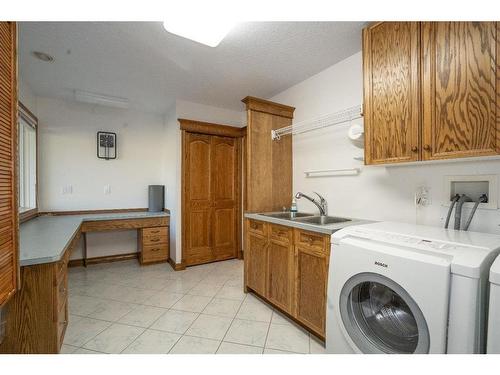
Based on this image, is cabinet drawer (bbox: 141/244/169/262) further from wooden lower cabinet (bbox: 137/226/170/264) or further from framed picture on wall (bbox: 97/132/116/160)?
framed picture on wall (bbox: 97/132/116/160)

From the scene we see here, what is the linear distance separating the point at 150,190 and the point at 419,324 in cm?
351

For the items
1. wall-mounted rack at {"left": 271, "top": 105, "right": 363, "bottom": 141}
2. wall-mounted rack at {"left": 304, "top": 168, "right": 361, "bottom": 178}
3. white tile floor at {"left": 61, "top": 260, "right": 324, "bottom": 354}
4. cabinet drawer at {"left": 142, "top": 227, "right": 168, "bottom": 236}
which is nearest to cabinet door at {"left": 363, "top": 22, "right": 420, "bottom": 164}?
wall-mounted rack at {"left": 271, "top": 105, "right": 363, "bottom": 141}

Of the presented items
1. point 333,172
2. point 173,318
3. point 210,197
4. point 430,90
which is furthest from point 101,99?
point 430,90

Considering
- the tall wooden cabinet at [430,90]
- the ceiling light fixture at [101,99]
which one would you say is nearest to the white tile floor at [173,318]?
the tall wooden cabinet at [430,90]

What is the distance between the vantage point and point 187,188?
10.7 ft

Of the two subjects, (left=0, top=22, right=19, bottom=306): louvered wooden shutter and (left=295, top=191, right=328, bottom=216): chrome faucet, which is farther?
(left=295, top=191, right=328, bottom=216): chrome faucet

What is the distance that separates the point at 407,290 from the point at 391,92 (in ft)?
3.85

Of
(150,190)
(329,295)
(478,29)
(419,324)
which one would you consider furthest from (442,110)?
(150,190)

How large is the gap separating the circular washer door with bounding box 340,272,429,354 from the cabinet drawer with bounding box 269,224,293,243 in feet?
2.22

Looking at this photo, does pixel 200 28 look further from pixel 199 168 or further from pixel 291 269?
pixel 199 168

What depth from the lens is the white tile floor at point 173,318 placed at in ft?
5.39

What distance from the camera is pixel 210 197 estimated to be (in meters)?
3.44

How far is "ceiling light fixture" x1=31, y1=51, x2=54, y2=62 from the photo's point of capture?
81.5 inches
